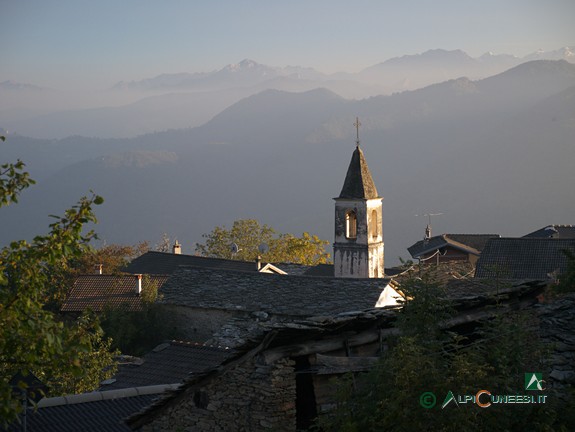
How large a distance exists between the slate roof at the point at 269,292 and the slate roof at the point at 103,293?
1.98m

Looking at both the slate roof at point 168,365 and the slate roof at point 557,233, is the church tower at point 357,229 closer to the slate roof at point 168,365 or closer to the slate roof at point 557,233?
the slate roof at point 557,233

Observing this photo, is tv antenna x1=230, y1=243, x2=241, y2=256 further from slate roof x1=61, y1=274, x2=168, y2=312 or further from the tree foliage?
the tree foliage

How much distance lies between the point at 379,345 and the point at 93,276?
25860mm

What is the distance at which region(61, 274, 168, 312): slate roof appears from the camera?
31.6m

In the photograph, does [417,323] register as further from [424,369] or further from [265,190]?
[265,190]

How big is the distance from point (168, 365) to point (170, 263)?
30930mm

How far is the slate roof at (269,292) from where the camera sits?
84.1 feet

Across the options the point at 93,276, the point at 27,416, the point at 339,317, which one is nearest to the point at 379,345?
the point at 339,317

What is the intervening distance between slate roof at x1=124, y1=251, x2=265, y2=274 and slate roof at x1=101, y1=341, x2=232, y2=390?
2505cm

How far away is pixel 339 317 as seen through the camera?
34.2 ft

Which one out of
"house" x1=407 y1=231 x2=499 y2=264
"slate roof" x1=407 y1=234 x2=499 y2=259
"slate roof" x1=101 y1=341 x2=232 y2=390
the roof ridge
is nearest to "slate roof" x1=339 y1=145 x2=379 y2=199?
"house" x1=407 y1=231 x2=499 y2=264

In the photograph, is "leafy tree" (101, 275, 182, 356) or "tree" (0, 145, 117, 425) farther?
"leafy tree" (101, 275, 182, 356)

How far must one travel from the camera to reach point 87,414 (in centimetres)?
1366

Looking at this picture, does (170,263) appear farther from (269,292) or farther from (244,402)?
(244,402)
